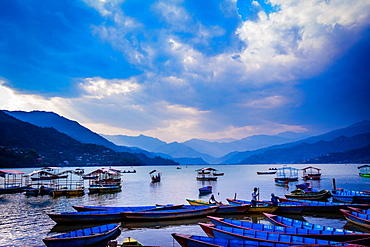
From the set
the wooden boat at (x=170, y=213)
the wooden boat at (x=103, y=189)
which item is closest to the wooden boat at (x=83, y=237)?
the wooden boat at (x=170, y=213)

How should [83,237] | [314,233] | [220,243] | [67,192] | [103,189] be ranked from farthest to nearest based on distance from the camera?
[103,189]
[67,192]
[314,233]
[83,237]
[220,243]

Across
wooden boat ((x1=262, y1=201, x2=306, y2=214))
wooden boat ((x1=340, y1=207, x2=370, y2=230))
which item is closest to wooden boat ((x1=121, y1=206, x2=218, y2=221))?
wooden boat ((x1=262, y1=201, x2=306, y2=214))

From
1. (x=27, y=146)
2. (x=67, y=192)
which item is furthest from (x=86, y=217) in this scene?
(x=27, y=146)

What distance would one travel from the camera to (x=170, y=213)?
2353 centimetres

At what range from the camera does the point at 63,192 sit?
42812 millimetres

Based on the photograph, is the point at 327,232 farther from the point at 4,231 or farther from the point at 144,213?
the point at 4,231

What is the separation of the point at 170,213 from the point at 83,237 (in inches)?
395

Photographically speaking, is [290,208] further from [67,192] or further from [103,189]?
[67,192]

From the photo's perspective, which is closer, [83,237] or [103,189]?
[83,237]

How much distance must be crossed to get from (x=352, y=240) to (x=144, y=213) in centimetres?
1546

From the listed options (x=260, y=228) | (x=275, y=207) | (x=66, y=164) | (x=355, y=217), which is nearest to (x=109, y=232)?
(x=260, y=228)

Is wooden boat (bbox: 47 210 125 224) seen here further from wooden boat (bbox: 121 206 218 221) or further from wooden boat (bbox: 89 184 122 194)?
wooden boat (bbox: 89 184 122 194)

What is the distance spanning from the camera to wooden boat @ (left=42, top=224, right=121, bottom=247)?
46.4 feet

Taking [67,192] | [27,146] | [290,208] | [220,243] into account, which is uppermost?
[27,146]
